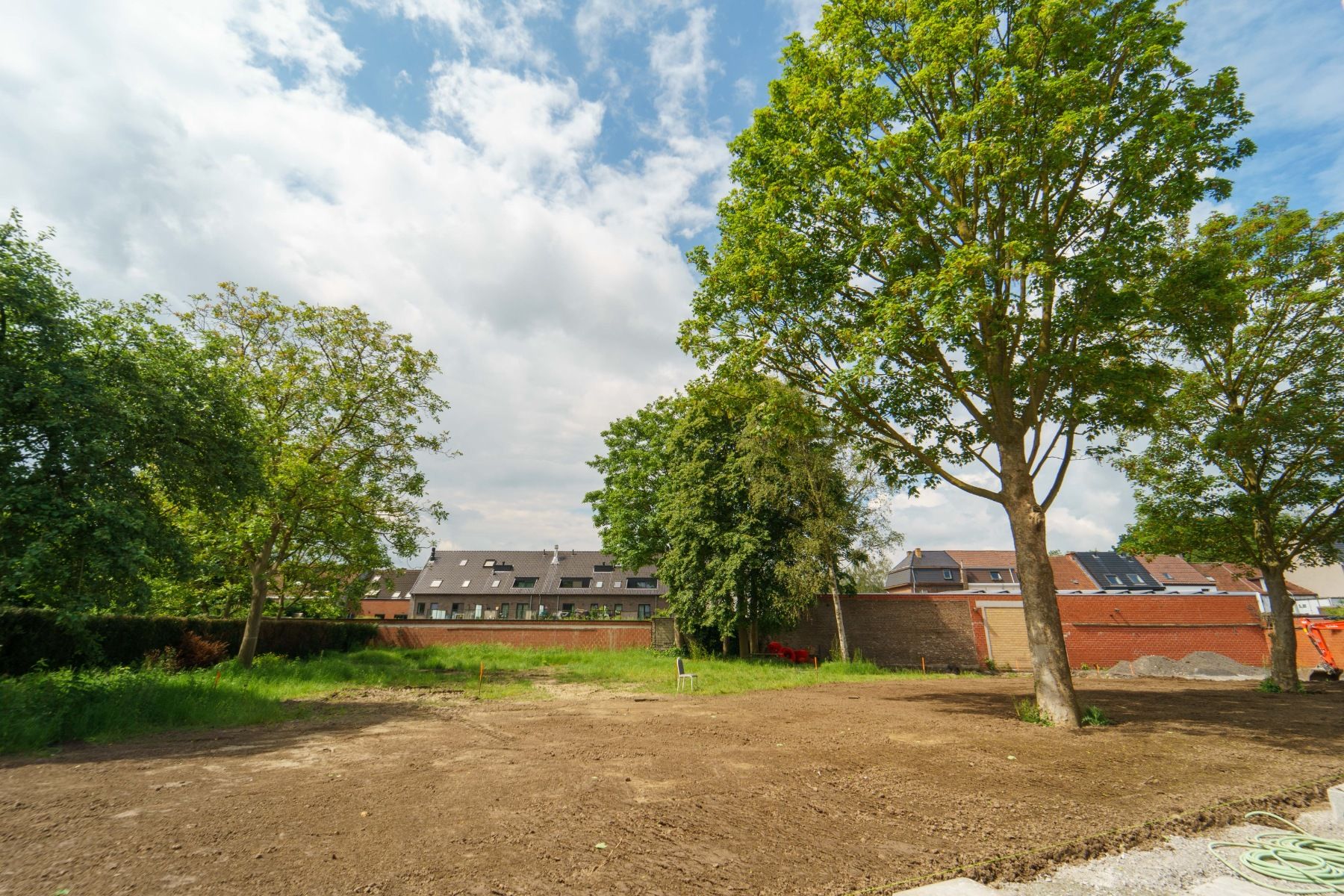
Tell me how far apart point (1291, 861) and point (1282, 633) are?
1800 centimetres

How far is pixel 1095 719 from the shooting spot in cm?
997

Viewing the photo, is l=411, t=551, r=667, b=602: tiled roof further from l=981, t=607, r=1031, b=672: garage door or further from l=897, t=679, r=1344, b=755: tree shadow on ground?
l=897, t=679, r=1344, b=755: tree shadow on ground

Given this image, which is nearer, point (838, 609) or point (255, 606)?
point (255, 606)

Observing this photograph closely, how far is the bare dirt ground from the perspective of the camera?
4.00m

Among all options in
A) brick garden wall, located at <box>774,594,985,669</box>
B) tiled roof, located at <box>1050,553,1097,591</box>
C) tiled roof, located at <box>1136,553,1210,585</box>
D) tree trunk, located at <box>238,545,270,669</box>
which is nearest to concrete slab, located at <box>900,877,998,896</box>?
tree trunk, located at <box>238,545,270,669</box>

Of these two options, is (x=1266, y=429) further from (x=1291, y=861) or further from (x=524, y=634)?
(x=524, y=634)

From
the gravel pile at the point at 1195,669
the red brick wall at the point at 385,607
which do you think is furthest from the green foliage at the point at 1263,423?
the red brick wall at the point at 385,607

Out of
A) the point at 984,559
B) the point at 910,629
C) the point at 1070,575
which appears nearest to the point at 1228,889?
the point at 910,629

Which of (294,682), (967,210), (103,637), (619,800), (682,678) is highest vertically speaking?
(967,210)

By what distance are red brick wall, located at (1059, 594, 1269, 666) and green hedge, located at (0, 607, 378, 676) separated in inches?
1329

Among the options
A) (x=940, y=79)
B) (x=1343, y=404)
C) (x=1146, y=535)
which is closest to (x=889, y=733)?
(x=940, y=79)

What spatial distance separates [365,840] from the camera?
4594 millimetres

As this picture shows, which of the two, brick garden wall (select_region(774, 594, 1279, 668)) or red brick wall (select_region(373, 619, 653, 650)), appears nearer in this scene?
brick garden wall (select_region(774, 594, 1279, 668))

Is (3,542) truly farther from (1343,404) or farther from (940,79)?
(1343,404)
